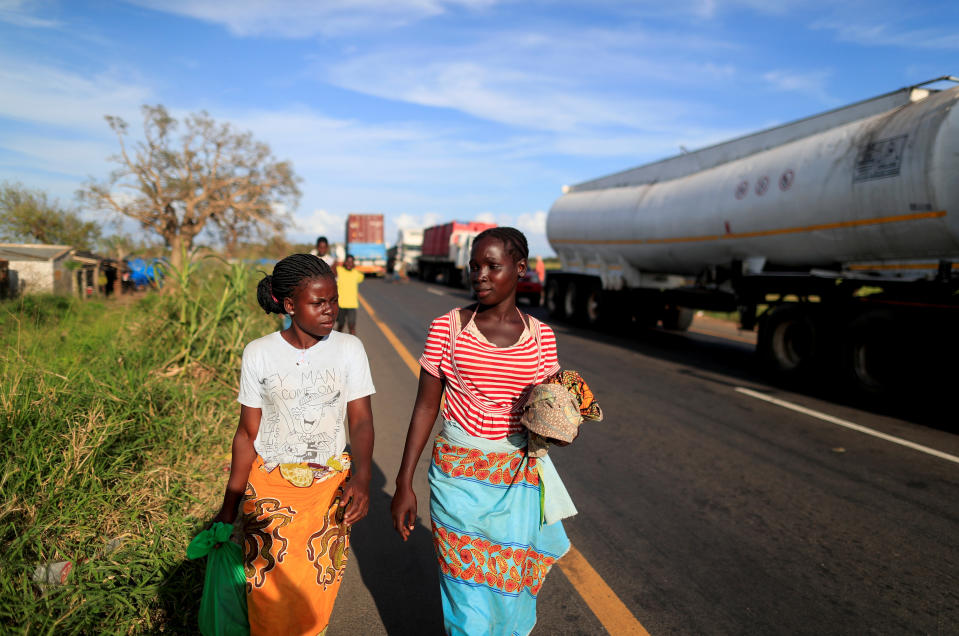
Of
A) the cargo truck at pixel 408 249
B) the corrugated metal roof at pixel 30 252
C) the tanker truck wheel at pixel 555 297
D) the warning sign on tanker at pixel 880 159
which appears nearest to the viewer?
the warning sign on tanker at pixel 880 159

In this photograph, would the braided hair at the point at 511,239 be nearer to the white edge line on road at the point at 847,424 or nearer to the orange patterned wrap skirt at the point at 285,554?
the orange patterned wrap skirt at the point at 285,554

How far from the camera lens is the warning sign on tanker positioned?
7078 millimetres

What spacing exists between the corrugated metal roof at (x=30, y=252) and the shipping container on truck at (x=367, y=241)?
26.5 m

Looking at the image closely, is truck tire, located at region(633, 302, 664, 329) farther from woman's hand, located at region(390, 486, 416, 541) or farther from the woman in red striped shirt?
woman's hand, located at region(390, 486, 416, 541)

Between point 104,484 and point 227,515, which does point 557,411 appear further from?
point 104,484

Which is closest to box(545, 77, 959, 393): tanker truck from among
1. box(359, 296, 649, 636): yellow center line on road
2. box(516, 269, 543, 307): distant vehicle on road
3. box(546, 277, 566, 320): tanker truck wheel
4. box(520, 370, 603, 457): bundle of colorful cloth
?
box(546, 277, 566, 320): tanker truck wheel

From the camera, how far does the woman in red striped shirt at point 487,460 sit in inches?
83.1

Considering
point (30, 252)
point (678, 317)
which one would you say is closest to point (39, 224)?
point (30, 252)

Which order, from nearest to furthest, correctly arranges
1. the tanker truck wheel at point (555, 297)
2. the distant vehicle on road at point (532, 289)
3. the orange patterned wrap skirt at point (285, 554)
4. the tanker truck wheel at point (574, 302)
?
the orange patterned wrap skirt at point (285, 554) < the tanker truck wheel at point (574, 302) < the tanker truck wheel at point (555, 297) < the distant vehicle on road at point (532, 289)

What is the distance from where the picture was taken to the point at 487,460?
85.0 inches

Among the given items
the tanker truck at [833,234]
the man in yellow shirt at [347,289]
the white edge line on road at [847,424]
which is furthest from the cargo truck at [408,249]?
the white edge line on road at [847,424]

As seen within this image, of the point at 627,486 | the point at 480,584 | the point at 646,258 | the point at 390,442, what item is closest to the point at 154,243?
the point at 646,258

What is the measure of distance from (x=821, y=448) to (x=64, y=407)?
612 centimetres

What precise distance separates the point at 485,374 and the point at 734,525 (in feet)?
8.83
